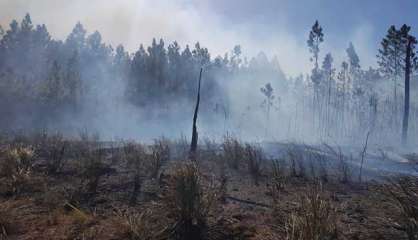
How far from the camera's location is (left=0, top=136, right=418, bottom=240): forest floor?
18.8ft

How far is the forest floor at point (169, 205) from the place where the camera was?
226 inches

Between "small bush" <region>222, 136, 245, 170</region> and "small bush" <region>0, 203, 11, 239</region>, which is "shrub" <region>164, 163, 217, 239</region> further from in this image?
"small bush" <region>222, 136, 245, 170</region>

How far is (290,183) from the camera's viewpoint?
399 inches

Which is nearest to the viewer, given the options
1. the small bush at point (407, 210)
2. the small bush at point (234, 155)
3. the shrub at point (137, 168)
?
the small bush at point (407, 210)

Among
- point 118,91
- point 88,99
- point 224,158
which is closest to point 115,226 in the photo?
point 224,158

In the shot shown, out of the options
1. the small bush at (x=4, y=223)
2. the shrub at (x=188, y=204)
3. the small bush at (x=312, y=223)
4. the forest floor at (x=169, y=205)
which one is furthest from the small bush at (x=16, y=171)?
the small bush at (x=312, y=223)

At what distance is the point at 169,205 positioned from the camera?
6.41 metres

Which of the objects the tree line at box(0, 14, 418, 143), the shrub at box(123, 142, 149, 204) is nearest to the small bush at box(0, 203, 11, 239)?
the shrub at box(123, 142, 149, 204)

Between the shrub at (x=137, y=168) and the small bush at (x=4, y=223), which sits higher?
the shrub at (x=137, y=168)

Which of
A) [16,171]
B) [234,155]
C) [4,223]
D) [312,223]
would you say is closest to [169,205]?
[312,223]

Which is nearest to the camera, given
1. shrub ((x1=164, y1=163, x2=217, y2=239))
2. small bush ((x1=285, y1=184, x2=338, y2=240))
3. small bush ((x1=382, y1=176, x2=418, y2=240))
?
small bush ((x1=285, y1=184, x2=338, y2=240))

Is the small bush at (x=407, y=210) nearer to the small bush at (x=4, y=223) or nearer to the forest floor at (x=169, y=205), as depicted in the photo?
the forest floor at (x=169, y=205)

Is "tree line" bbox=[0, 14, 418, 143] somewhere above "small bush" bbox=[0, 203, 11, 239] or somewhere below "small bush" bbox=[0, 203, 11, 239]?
above

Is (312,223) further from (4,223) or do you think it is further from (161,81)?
(161,81)
